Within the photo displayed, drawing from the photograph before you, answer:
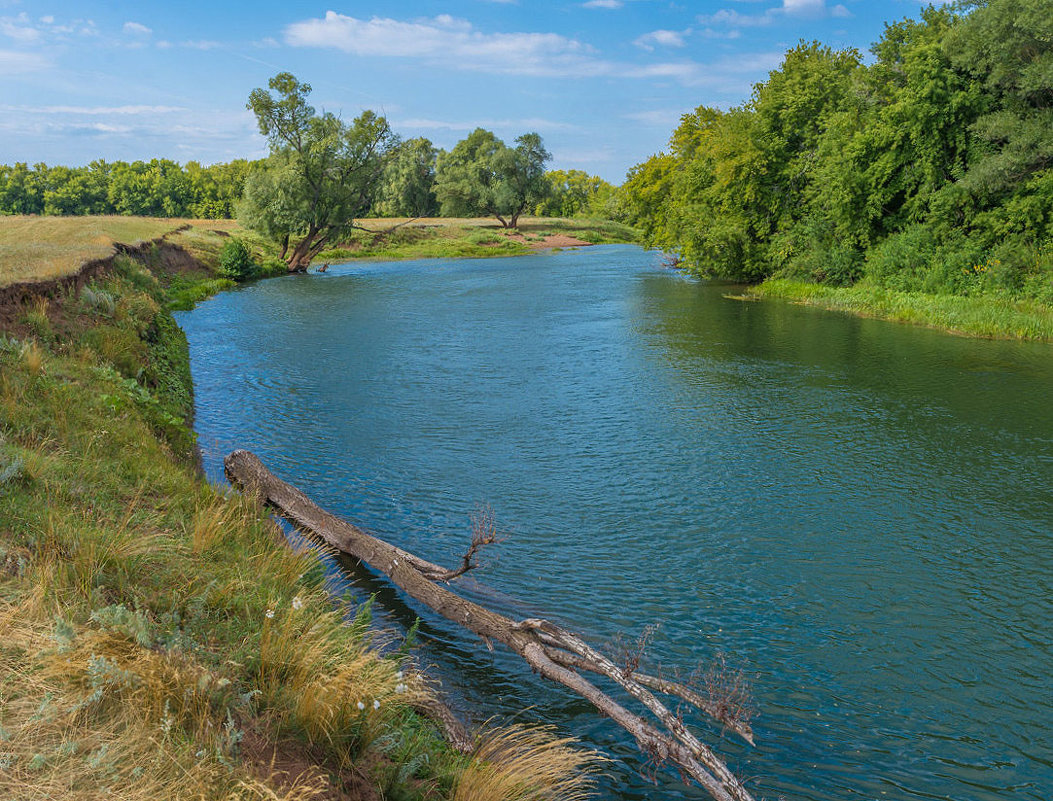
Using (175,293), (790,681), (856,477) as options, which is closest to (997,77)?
(856,477)

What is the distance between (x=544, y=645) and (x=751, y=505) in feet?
21.1

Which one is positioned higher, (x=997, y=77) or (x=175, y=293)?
(x=997, y=77)

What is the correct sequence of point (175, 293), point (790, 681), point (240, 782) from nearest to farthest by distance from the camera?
1. point (240, 782)
2. point (790, 681)
3. point (175, 293)

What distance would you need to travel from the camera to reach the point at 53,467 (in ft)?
25.5

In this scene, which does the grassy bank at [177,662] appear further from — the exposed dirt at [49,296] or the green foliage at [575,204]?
the green foliage at [575,204]

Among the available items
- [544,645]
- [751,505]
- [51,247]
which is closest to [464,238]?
[51,247]

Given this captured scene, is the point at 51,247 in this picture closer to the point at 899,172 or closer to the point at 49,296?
the point at 49,296

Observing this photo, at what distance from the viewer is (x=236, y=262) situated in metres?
49.7

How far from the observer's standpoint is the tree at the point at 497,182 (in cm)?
9950

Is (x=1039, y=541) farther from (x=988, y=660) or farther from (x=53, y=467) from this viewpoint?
(x=53, y=467)

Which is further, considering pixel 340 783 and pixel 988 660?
pixel 988 660

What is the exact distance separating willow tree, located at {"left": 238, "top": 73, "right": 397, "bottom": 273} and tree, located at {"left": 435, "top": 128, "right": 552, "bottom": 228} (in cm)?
4265

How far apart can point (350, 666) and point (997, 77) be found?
31981mm

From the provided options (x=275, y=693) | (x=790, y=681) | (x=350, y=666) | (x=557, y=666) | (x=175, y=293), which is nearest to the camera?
(x=275, y=693)
